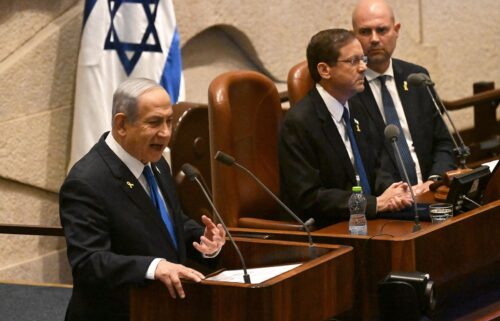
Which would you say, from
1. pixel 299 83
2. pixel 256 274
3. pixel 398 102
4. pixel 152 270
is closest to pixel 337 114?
pixel 299 83

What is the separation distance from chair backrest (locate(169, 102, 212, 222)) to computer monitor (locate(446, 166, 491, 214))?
5.05ft

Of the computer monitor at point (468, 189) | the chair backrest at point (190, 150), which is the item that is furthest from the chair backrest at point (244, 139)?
the computer monitor at point (468, 189)

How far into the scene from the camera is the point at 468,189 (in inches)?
146

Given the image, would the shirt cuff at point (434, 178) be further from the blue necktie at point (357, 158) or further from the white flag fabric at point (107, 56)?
the white flag fabric at point (107, 56)

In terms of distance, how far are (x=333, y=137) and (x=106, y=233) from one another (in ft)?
4.07

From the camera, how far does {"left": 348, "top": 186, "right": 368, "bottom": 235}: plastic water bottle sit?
3.55 m

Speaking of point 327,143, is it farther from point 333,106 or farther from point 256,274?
point 256,274

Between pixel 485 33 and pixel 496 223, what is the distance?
4519 mm

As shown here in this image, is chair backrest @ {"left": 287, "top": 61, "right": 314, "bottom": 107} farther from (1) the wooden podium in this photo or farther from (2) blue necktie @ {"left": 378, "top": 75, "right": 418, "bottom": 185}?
(1) the wooden podium

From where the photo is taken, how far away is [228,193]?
4184 millimetres

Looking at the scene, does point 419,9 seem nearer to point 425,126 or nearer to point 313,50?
point 425,126

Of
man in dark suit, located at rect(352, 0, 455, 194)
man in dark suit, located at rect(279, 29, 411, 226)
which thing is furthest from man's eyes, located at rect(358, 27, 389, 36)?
man in dark suit, located at rect(279, 29, 411, 226)

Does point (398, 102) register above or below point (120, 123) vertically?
below

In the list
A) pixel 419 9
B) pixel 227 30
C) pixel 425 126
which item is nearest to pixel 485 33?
pixel 419 9
